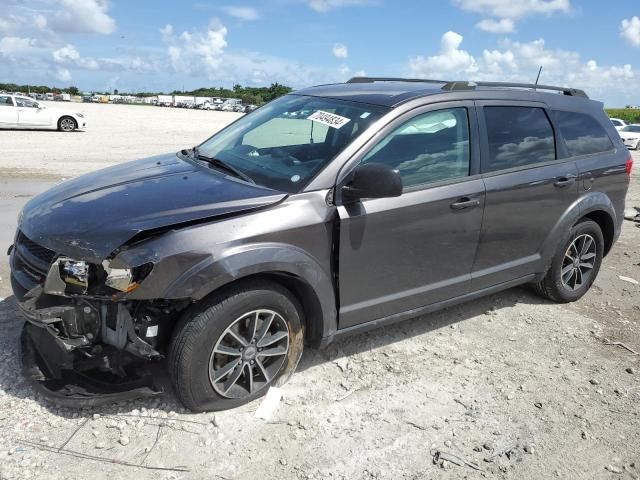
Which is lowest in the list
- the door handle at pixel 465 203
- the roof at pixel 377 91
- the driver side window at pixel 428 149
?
the door handle at pixel 465 203

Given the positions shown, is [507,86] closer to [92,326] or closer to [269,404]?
[269,404]

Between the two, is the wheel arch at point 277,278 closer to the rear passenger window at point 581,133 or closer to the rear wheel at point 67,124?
the rear passenger window at point 581,133

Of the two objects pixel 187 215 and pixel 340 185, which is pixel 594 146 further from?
pixel 187 215

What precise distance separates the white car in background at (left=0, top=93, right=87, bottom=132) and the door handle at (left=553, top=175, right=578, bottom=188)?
21185 millimetres

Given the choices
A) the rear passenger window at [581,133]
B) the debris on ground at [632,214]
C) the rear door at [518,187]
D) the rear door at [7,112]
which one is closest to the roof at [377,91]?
the rear door at [518,187]

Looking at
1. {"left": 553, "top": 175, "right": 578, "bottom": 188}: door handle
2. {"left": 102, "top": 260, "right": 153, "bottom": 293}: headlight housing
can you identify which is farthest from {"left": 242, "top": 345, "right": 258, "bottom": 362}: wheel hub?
{"left": 553, "top": 175, "right": 578, "bottom": 188}: door handle

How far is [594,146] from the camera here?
16.6ft

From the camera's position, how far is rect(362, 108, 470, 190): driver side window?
12.1 ft

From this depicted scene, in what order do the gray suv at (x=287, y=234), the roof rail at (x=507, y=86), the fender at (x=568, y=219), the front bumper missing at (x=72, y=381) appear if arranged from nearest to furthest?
the gray suv at (x=287, y=234) < the front bumper missing at (x=72, y=381) < the roof rail at (x=507, y=86) < the fender at (x=568, y=219)

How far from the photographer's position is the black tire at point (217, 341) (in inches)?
118

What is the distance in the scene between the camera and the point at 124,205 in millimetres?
3205

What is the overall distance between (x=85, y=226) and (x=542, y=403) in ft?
9.65

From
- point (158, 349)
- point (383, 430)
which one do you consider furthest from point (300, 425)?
point (158, 349)

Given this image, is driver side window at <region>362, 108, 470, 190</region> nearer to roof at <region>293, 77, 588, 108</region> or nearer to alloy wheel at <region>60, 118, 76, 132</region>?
roof at <region>293, 77, 588, 108</region>
